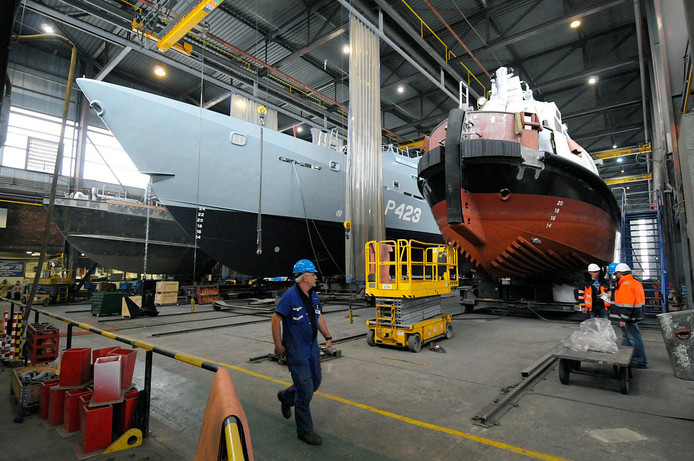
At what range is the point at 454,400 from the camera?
10.6 feet

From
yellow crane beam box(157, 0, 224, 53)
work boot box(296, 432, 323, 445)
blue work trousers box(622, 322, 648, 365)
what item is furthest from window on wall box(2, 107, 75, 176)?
blue work trousers box(622, 322, 648, 365)

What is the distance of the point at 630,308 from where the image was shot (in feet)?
13.7

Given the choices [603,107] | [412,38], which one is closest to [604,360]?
[412,38]

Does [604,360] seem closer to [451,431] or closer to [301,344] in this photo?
[451,431]

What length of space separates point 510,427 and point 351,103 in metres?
9.53

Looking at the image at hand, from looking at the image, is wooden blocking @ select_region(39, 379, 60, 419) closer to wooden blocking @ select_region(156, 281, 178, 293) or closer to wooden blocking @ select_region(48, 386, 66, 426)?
wooden blocking @ select_region(48, 386, 66, 426)

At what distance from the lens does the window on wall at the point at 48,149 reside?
1647 centimetres

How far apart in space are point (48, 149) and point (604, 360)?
2326 centimetres

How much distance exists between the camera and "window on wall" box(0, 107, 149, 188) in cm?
1647

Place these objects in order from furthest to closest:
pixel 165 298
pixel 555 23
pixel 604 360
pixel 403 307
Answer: pixel 555 23, pixel 165 298, pixel 403 307, pixel 604 360

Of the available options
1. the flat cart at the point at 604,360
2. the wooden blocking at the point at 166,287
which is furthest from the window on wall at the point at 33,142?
the flat cart at the point at 604,360

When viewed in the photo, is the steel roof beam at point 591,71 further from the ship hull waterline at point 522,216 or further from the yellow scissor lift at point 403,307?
the yellow scissor lift at point 403,307

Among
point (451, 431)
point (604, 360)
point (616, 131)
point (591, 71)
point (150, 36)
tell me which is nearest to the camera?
point (451, 431)

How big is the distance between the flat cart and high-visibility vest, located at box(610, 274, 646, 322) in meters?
0.63
